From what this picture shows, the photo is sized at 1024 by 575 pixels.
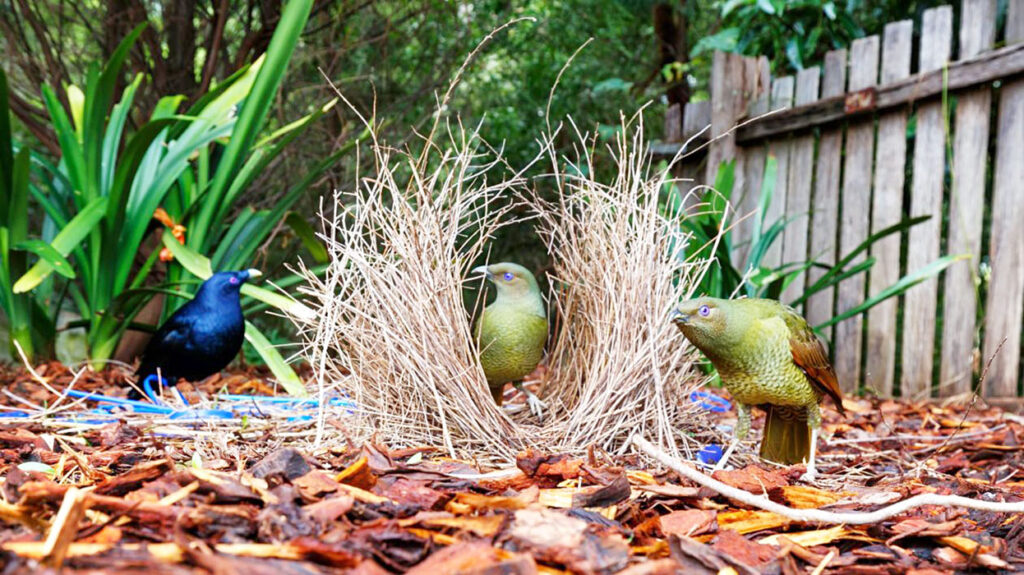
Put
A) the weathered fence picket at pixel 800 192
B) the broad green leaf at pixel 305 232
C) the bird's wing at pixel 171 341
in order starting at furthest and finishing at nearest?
the weathered fence picket at pixel 800 192 < the broad green leaf at pixel 305 232 < the bird's wing at pixel 171 341

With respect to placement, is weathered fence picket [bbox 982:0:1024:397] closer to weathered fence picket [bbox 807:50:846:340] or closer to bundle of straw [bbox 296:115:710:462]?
→ weathered fence picket [bbox 807:50:846:340]

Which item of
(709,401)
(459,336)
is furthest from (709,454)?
(459,336)

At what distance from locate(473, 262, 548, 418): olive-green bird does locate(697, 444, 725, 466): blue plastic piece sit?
48 centimetres

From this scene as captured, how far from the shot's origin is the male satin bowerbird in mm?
3055

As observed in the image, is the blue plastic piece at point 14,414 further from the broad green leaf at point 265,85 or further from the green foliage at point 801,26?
the green foliage at point 801,26

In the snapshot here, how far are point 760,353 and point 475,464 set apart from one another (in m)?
0.78

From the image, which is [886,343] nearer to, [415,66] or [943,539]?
[943,539]

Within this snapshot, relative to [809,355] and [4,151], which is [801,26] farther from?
[4,151]

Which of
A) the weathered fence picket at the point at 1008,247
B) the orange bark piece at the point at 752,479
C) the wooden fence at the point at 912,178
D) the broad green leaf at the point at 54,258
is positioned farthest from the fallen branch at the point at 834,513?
the weathered fence picket at the point at 1008,247

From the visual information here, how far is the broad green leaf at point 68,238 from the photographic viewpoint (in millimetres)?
3055

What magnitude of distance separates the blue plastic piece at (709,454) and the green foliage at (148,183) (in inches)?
65.2

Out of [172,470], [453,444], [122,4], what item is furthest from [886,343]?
[122,4]

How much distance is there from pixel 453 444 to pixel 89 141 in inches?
93.3

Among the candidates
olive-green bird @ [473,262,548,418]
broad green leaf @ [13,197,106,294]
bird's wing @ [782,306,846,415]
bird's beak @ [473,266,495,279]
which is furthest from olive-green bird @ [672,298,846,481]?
broad green leaf @ [13,197,106,294]
